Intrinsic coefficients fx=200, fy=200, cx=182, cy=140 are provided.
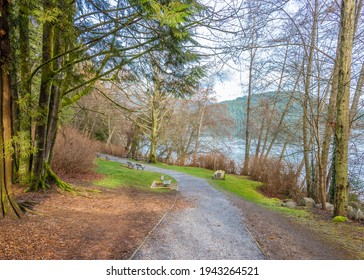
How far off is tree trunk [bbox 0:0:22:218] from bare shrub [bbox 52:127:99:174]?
4.87 metres

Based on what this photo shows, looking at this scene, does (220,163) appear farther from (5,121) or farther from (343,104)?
(5,121)

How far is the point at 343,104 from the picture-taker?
488 cm

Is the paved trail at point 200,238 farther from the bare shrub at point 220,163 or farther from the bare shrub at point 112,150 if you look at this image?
the bare shrub at point 112,150

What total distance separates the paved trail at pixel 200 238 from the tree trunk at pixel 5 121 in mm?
2322

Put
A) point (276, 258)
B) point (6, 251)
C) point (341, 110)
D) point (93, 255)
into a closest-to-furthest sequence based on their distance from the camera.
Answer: point (6, 251) → point (93, 255) → point (276, 258) → point (341, 110)

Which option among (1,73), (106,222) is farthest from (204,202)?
(1,73)

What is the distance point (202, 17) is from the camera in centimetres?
412

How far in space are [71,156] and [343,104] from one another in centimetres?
924

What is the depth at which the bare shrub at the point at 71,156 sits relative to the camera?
8008 mm

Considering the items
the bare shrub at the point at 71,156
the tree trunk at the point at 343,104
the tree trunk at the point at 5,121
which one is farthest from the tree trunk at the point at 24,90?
the tree trunk at the point at 343,104

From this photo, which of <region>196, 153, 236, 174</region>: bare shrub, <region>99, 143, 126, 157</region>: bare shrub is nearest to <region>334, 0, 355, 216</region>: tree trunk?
<region>196, 153, 236, 174</region>: bare shrub

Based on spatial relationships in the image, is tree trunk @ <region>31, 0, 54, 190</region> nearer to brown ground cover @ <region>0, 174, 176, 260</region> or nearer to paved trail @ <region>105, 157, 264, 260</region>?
brown ground cover @ <region>0, 174, 176, 260</region>

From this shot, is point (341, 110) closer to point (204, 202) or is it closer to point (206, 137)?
point (204, 202)

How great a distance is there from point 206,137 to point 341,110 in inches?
693
